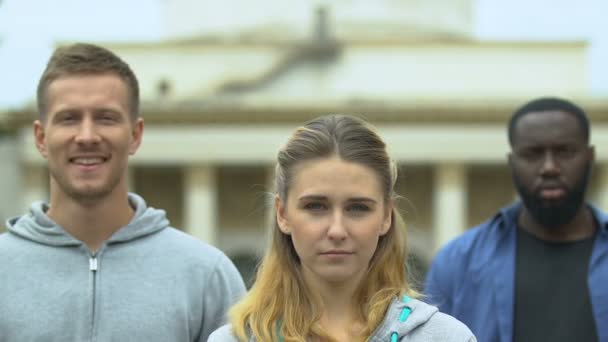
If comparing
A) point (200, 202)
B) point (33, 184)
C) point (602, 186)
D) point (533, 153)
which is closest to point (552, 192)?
point (533, 153)

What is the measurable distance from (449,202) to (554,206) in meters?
29.2

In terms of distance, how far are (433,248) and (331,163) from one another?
33.2 meters

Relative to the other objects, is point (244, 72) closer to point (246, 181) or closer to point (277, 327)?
point (246, 181)

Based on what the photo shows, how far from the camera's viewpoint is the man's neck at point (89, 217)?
4.81 m

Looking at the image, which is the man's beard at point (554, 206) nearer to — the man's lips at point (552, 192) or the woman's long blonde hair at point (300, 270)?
the man's lips at point (552, 192)

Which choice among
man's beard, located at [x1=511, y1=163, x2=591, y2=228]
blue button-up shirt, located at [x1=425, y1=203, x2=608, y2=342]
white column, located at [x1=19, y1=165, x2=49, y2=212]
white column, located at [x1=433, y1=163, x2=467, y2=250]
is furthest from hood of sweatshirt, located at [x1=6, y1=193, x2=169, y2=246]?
white column, located at [x1=19, y1=165, x2=49, y2=212]

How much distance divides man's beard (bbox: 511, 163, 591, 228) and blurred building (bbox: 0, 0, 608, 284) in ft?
89.9

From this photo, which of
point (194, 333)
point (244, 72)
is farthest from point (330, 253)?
point (244, 72)

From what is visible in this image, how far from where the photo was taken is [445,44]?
121 feet

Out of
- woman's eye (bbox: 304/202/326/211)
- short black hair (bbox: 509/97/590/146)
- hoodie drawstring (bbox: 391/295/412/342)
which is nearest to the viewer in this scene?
hoodie drawstring (bbox: 391/295/412/342)

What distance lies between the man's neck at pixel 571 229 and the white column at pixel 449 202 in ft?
93.0

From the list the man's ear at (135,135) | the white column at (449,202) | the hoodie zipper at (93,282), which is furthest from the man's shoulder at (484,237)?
the white column at (449,202)

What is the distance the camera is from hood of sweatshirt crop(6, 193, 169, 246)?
479 centimetres

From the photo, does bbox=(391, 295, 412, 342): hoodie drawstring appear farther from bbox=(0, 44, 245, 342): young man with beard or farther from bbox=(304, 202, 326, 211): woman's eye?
bbox=(0, 44, 245, 342): young man with beard
